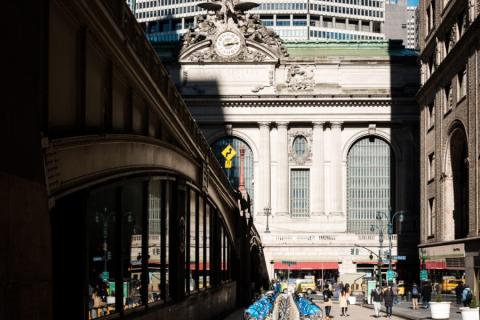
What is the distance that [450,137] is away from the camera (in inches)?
2655

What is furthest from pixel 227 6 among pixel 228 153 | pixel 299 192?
pixel 299 192

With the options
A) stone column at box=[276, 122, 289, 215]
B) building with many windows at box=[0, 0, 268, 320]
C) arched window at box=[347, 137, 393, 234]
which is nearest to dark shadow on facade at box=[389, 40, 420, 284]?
arched window at box=[347, 137, 393, 234]

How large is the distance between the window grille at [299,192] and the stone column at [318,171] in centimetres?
106

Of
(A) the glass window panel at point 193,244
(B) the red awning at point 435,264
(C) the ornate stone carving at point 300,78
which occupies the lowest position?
(B) the red awning at point 435,264

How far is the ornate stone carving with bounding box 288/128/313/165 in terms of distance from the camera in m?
113

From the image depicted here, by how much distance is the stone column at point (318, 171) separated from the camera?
11119 centimetres

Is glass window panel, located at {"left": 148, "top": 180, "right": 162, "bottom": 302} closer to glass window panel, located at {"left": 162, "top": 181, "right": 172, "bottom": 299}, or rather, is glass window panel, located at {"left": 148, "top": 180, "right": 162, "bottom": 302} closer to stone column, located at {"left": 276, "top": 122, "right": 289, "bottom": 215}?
glass window panel, located at {"left": 162, "top": 181, "right": 172, "bottom": 299}

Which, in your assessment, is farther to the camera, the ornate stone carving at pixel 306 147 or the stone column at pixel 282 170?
the ornate stone carving at pixel 306 147

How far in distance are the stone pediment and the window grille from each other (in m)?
13.4

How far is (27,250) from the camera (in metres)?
8.60

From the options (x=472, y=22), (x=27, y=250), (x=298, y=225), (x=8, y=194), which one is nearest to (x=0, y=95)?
A: (x=8, y=194)

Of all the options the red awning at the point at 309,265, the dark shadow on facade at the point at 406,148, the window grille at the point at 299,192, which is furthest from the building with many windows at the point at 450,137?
the window grille at the point at 299,192

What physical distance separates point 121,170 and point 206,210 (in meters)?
19.0

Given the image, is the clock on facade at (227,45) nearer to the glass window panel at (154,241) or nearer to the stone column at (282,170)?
the stone column at (282,170)
